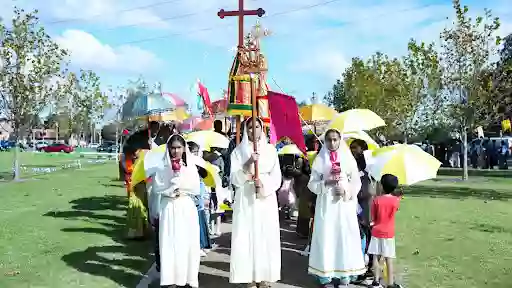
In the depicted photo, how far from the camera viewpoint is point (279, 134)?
7.78m

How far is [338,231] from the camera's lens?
280 inches

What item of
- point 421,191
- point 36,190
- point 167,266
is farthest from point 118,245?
point 421,191

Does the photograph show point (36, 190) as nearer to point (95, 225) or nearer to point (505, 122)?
point (95, 225)

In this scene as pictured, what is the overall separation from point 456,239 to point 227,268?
5030 millimetres

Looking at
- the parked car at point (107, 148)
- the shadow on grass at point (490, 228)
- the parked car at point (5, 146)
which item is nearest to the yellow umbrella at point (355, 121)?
the shadow on grass at point (490, 228)

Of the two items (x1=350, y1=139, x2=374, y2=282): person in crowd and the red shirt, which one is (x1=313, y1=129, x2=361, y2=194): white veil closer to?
the red shirt

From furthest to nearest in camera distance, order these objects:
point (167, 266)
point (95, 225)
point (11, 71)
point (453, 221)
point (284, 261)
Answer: point (11, 71), point (453, 221), point (95, 225), point (284, 261), point (167, 266)

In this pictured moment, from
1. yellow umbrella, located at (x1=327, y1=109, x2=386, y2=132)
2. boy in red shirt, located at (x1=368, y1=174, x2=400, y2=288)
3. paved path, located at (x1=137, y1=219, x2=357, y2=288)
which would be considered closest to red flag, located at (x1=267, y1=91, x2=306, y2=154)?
boy in red shirt, located at (x1=368, y1=174, x2=400, y2=288)

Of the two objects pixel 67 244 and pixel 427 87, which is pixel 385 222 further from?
pixel 427 87

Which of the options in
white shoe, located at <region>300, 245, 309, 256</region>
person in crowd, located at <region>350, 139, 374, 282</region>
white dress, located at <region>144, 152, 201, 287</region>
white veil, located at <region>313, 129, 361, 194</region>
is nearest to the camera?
white dress, located at <region>144, 152, 201, 287</region>

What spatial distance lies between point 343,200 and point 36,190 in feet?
54.2

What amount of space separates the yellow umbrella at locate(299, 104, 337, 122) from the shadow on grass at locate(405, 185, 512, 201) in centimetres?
670

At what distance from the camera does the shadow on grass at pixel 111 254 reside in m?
8.30

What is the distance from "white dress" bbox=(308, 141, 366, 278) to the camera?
708 centimetres
